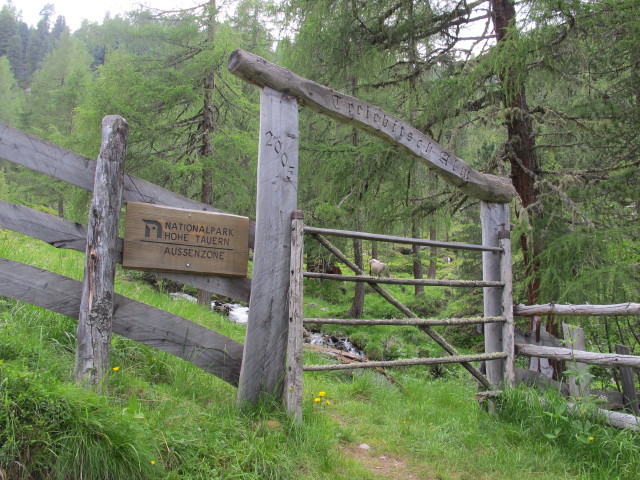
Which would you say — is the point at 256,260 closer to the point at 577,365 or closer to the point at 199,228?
the point at 199,228

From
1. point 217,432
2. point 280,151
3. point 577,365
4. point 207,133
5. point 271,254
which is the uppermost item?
point 207,133

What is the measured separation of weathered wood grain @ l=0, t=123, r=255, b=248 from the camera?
280cm

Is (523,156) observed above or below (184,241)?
above

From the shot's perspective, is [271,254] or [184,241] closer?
[184,241]

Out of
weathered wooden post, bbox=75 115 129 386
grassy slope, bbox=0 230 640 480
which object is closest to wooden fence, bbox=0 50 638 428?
weathered wooden post, bbox=75 115 129 386

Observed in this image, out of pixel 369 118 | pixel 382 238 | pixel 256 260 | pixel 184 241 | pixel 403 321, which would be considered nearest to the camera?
pixel 184 241

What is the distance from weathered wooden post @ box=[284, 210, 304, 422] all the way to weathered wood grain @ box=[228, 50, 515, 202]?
1111 millimetres

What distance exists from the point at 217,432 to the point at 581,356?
3.01 m

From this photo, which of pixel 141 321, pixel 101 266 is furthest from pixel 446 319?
pixel 101 266

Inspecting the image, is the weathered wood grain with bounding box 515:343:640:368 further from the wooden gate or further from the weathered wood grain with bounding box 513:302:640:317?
the weathered wood grain with bounding box 513:302:640:317

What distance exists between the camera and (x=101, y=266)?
2.80 metres

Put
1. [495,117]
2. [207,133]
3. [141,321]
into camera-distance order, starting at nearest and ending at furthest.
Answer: [141,321] < [495,117] < [207,133]

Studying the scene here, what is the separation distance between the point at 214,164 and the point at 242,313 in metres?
4.80

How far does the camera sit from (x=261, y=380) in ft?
10.6
